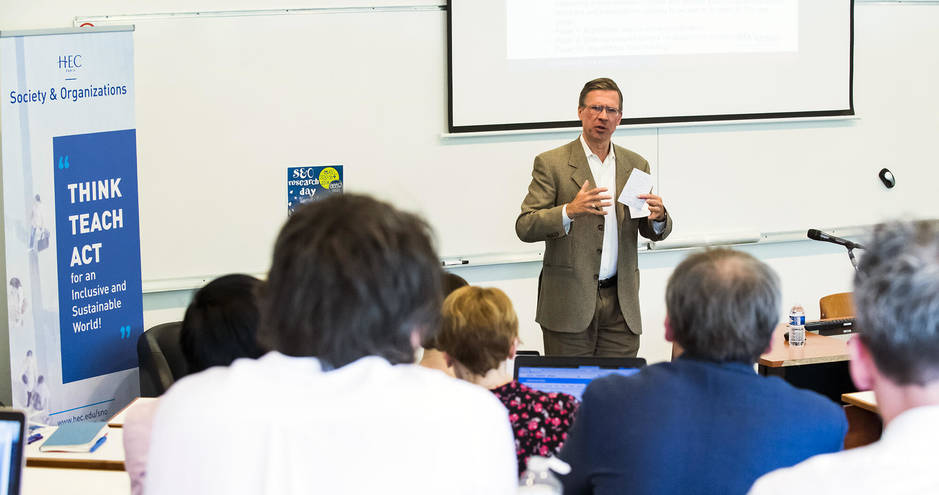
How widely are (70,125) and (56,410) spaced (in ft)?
3.86

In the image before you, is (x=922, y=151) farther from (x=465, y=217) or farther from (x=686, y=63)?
(x=465, y=217)

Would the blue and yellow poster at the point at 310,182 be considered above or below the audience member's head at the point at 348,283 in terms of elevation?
above

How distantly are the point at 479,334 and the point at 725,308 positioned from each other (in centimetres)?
69

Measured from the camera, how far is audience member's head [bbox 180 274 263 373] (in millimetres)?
1881

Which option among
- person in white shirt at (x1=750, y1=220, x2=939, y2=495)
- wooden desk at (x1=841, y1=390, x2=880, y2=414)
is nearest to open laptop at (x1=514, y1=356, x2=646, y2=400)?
wooden desk at (x1=841, y1=390, x2=880, y2=414)

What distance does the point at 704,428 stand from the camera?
5.75ft

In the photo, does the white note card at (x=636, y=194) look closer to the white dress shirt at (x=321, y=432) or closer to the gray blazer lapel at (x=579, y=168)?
the gray blazer lapel at (x=579, y=168)

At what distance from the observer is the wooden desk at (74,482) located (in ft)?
8.36

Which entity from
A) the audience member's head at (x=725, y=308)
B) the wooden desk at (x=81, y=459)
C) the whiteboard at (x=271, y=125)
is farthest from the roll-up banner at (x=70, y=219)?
the audience member's head at (x=725, y=308)

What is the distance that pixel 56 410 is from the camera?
3928mm

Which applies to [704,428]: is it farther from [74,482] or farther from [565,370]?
[74,482]

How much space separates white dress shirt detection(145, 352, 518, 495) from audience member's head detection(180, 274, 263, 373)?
0.57 metres

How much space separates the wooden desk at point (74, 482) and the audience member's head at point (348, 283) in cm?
148

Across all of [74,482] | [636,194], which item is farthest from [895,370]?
[636,194]
